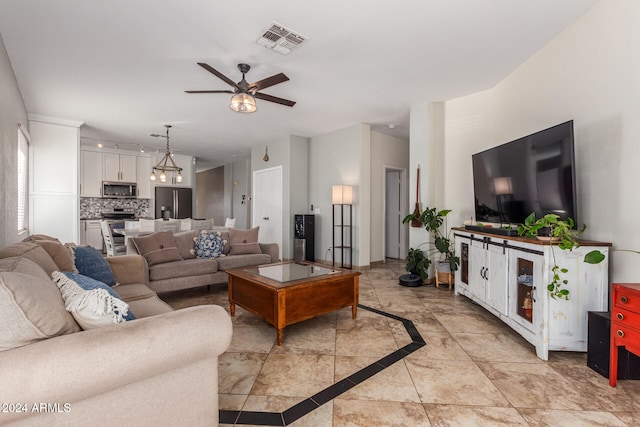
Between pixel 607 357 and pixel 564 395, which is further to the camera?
pixel 607 357

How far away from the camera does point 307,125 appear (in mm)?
5711

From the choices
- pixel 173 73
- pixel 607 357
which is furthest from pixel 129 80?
pixel 607 357

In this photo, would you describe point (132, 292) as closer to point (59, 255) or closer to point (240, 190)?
point (59, 255)

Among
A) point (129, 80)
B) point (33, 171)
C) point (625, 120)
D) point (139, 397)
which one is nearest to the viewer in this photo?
point (139, 397)

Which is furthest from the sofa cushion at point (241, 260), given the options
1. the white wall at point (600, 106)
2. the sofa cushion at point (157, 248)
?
the white wall at point (600, 106)

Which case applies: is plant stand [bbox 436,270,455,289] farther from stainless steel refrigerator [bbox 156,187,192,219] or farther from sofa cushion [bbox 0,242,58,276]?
stainless steel refrigerator [bbox 156,187,192,219]

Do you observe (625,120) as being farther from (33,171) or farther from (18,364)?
(33,171)

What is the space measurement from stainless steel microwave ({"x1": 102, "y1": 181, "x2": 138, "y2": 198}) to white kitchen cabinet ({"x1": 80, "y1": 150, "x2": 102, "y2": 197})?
0.12m

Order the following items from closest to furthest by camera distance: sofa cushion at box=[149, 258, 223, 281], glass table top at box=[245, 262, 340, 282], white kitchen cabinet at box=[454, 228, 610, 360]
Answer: white kitchen cabinet at box=[454, 228, 610, 360] < glass table top at box=[245, 262, 340, 282] < sofa cushion at box=[149, 258, 223, 281]

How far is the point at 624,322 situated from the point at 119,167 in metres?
9.17

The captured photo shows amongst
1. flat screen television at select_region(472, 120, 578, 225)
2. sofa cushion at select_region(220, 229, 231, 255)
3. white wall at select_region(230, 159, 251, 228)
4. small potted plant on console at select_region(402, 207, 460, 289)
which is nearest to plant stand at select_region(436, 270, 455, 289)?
small potted plant on console at select_region(402, 207, 460, 289)

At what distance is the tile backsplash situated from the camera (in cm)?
762

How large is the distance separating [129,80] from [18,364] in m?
3.67

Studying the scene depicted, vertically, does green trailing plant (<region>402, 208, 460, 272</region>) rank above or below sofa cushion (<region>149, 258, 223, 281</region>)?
above
